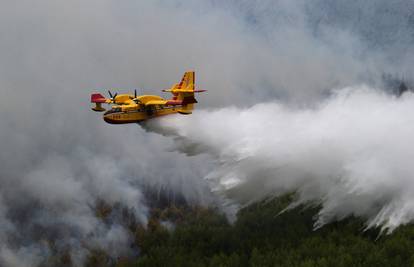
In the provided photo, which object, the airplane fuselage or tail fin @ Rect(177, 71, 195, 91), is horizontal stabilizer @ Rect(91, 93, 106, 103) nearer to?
the airplane fuselage

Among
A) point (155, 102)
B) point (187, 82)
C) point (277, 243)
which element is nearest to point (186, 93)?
point (187, 82)

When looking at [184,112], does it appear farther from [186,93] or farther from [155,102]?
[155,102]

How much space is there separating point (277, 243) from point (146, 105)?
9902 cm

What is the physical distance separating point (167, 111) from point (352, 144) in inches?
791

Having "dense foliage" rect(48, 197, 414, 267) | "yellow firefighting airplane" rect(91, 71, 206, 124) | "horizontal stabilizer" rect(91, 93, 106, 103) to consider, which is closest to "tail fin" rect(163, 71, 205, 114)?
"yellow firefighting airplane" rect(91, 71, 206, 124)

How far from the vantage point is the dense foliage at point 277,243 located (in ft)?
420

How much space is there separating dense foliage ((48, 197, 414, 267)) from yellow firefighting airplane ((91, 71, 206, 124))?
76.0 metres

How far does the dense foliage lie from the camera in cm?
12800

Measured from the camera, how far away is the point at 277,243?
484ft

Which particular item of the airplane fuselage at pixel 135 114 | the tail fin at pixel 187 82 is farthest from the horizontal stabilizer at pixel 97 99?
the tail fin at pixel 187 82

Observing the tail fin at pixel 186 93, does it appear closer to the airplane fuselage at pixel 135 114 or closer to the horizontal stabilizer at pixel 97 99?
the airplane fuselage at pixel 135 114

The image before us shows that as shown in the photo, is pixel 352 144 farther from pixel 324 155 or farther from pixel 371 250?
pixel 371 250

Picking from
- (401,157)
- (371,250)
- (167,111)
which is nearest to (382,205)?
(401,157)

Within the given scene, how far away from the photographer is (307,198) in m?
65.9
